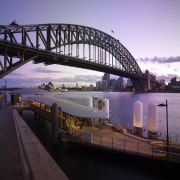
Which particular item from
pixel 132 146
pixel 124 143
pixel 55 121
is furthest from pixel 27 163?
pixel 55 121

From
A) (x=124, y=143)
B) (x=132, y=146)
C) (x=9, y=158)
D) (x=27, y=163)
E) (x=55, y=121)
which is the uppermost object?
(x=27, y=163)

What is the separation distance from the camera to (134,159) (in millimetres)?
13906

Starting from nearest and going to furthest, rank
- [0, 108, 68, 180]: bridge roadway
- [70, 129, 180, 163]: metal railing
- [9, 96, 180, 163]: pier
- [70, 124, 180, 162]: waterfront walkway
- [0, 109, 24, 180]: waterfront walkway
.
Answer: [0, 108, 68, 180]: bridge roadway < [0, 109, 24, 180]: waterfront walkway < [70, 129, 180, 163]: metal railing < [70, 124, 180, 162]: waterfront walkway < [9, 96, 180, 163]: pier

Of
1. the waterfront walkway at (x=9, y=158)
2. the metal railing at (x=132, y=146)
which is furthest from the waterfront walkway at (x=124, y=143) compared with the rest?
the waterfront walkway at (x=9, y=158)

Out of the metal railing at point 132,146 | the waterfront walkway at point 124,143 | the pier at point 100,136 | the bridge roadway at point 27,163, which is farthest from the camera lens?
the pier at point 100,136

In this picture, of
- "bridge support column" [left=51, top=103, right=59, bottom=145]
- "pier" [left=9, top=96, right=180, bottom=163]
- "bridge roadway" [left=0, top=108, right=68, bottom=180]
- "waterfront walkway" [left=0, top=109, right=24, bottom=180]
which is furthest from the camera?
"bridge support column" [left=51, top=103, right=59, bottom=145]

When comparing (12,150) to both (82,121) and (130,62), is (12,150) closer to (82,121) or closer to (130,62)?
(82,121)

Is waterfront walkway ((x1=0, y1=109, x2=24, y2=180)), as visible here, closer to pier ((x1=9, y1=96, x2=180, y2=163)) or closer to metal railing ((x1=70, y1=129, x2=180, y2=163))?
pier ((x1=9, y1=96, x2=180, y2=163))

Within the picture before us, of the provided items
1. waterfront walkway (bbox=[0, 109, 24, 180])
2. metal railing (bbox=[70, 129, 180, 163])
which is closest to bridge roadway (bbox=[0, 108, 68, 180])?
waterfront walkway (bbox=[0, 109, 24, 180])

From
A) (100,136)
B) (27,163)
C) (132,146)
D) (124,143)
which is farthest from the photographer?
(100,136)

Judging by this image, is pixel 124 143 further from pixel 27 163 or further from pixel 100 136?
pixel 27 163

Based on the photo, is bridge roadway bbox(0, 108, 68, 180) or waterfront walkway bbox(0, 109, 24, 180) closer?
bridge roadway bbox(0, 108, 68, 180)

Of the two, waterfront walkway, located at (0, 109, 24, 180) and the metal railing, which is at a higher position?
waterfront walkway, located at (0, 109, 24, 180)

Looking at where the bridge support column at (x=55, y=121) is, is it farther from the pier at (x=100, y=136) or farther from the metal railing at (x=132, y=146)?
the metal railing at (x=132, y=146)
